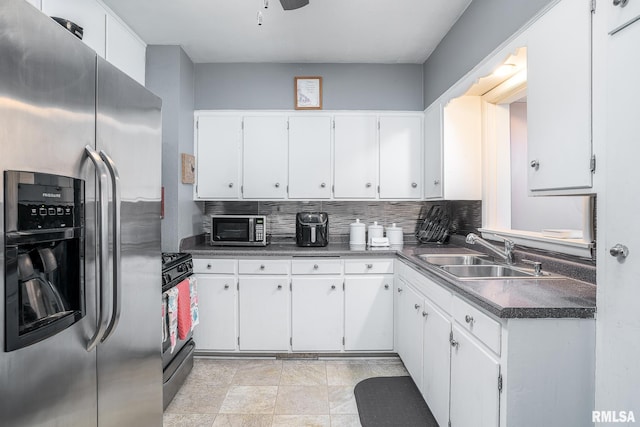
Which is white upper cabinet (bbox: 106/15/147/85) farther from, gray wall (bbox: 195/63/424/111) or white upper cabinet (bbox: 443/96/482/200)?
white upper cabinet (bbox: 443/96/482/200)

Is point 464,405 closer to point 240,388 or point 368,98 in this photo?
point 240,388

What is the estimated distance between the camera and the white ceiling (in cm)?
240

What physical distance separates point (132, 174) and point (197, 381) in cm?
193

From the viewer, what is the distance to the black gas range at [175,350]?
2.21m

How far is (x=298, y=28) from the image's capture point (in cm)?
269

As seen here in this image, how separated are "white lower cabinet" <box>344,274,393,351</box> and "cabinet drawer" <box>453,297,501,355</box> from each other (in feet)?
4.07

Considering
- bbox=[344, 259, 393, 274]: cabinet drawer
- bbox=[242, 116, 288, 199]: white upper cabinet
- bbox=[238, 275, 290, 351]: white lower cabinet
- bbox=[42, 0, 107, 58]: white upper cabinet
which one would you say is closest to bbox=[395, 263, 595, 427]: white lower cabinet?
bbox=[344, 259, 393, 274]: cabinet drawer

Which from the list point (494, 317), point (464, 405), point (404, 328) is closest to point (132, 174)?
point (494, 317)

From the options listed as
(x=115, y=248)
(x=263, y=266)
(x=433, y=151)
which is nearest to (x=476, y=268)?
(x=433, y=151)

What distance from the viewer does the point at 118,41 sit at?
8.23 ft

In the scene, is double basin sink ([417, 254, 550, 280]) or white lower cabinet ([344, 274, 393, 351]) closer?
double basin sink ([417, 254, 550, 280])

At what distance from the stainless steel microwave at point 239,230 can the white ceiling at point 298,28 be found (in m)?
1.45

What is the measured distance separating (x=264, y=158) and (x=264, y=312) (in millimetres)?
1345

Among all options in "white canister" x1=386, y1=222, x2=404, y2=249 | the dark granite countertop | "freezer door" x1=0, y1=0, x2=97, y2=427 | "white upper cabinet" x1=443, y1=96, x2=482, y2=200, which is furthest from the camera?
"white canister" x1=386, y1=222, x2=404, y2=249
